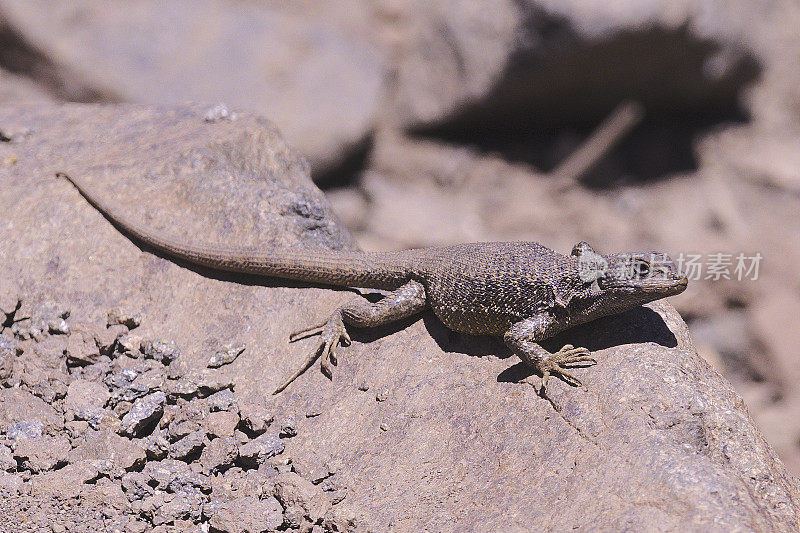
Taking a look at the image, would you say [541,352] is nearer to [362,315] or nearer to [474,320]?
[474,320]

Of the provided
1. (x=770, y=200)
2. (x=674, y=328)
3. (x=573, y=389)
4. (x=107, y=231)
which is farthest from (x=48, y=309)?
(x=770, y=200)

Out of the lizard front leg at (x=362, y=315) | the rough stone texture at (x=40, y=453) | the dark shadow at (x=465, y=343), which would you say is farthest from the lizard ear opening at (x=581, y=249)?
the rough stone texture at (x=40, y=453)


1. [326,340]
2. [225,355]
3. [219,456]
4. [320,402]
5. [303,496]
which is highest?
[326,340]

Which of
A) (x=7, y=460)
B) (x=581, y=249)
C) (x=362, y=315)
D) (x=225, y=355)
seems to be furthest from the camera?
(x=581, y=249)

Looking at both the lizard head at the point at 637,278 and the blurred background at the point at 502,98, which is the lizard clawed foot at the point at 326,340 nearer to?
the lizard head at the point at 637,278

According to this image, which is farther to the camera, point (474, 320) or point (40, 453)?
point (474, 320)

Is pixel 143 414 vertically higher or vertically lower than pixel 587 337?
lower

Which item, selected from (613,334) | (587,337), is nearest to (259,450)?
(587,337)

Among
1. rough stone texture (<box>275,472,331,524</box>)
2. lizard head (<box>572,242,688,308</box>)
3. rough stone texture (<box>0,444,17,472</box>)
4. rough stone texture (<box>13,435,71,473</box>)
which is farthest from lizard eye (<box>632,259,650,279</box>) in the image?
rough stone texture (<box>0,444,17,472</box>)
